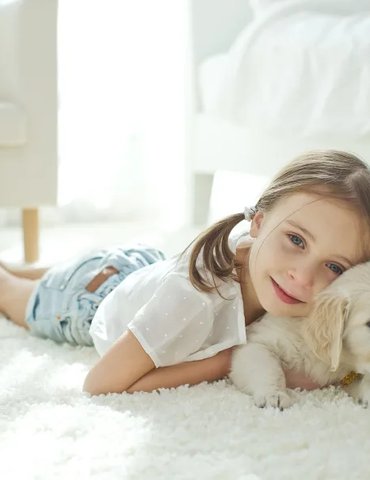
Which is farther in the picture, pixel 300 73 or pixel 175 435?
pixel 300 73

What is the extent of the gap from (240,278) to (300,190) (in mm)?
204

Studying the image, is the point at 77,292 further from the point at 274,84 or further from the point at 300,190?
the point at 274,84

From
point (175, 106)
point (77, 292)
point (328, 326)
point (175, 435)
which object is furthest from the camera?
point (175, 106)

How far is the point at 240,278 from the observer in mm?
1377

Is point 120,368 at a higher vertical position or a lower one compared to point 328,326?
lower

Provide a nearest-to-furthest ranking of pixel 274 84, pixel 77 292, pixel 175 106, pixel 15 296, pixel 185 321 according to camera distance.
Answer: pixel 185 321 → pixel 77 292 → pixel 15 296 → pixel 274 84 → pixel 175 106

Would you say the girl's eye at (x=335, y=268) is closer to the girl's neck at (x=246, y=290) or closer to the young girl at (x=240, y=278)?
the young girl at (x=240, y=278)

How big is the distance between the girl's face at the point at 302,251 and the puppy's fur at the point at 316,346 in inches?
1.3

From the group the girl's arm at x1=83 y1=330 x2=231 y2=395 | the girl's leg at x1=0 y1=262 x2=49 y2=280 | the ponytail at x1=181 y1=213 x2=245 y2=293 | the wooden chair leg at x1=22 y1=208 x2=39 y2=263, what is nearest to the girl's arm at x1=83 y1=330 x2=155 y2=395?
the girl's arm at x1=83 y1=330 x2=231 y2=395

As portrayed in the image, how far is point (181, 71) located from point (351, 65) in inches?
61.4

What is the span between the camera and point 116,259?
67.1 inches

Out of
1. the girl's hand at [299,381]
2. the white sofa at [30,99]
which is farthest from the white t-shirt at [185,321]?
the white sofa at [30,99]

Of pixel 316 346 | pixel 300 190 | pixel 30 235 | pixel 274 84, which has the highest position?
pixel 274 84

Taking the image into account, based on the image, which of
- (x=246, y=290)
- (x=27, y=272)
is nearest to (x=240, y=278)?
(x=246, y=290)
